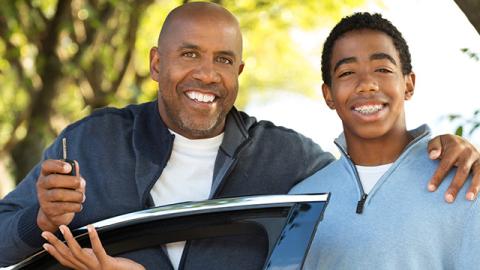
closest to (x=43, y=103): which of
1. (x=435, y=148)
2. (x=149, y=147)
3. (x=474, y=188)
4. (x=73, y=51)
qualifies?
(x=73, y=51)

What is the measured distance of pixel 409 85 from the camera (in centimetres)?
327

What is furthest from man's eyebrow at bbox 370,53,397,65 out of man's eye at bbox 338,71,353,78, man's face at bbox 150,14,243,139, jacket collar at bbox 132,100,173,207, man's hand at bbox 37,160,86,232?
man's hand at bbox 37,160,86,232

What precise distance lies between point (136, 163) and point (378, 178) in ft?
3.23

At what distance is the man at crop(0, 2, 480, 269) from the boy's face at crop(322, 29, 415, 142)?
1.46 ft

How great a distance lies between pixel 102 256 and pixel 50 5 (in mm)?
9000

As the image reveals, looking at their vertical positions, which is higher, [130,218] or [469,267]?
[130,218]

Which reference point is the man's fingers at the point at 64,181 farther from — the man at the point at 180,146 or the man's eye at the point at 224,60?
the man's eye at the point at 224,60

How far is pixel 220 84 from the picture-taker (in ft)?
11.5

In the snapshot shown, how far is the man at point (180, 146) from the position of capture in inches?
128

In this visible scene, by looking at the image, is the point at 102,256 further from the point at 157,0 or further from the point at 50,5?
the point at 50,5

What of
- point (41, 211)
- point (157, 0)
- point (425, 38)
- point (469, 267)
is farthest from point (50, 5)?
point (469, 267)

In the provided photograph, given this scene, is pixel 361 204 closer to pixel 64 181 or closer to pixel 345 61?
pixel 345 61

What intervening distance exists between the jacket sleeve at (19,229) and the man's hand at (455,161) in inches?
56.5

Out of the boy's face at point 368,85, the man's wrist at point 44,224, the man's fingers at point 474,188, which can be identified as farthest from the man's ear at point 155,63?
the man's fingers at point 474,188
